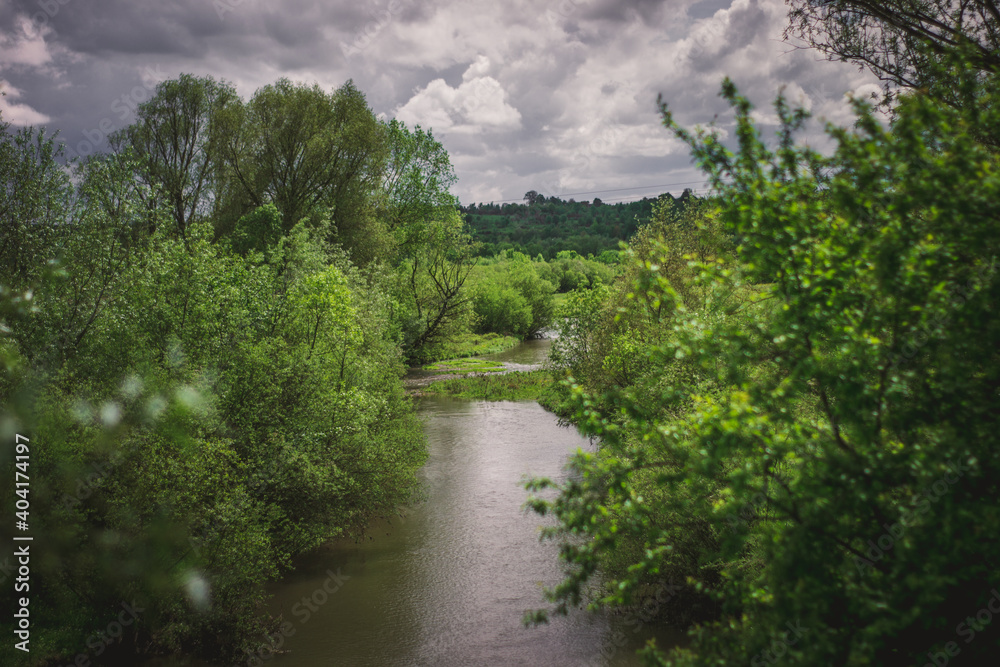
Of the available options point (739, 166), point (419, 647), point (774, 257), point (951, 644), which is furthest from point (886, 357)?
point (419, 647)

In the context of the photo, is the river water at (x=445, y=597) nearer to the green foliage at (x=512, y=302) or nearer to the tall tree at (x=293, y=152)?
the tall tree at (x=293, y=152)

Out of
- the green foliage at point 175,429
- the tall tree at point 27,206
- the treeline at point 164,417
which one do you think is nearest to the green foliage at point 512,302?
the treeline at point 164,417

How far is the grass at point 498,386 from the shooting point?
121 feet

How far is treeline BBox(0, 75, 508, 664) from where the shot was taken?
9969mm

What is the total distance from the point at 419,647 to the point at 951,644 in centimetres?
984

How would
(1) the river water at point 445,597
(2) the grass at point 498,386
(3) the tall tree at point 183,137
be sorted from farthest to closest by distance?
1. (2) the grass at point 498,386
2. (3) the tall tree at point 183,137
3. (1) the river water at point 445,597

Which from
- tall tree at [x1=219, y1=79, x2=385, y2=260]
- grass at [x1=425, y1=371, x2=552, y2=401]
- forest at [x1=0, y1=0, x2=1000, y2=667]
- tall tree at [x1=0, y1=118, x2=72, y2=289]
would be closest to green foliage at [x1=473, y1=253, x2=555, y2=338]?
grass at [x1=425, y1=371, x2=552, y2=401]

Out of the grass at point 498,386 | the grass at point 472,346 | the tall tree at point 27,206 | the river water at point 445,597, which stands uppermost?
the tall tree at point 27,206

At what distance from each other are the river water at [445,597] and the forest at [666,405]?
941 mm

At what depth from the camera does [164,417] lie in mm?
11156

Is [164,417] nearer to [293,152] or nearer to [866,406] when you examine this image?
[866,406]

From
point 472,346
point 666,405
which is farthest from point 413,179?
point 666,405

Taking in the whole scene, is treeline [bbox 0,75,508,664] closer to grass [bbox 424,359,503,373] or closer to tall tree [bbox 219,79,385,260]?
tall tree [bbox 219,79,385,260]

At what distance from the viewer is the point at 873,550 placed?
502 centimetres
